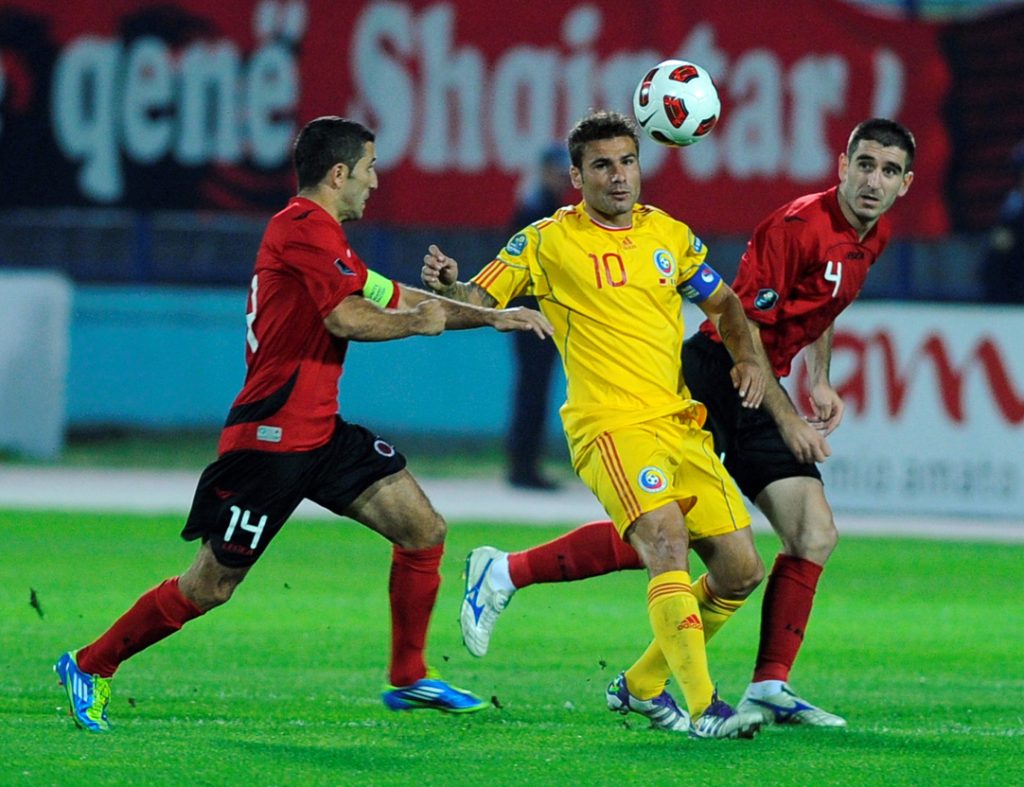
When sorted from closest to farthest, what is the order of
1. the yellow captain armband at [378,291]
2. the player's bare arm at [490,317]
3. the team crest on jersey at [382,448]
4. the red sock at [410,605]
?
the player's bare arm at [490,317] → the yellow captain armband at [378,291] → the team crest on jersey at [382,448] → the red sock at [410,605]

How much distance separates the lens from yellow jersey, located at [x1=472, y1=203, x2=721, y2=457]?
658cm

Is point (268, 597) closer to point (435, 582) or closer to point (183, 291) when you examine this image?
point (435, 582)

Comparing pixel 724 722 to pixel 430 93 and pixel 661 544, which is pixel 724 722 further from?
pixel 430 93

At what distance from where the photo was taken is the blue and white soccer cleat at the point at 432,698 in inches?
271

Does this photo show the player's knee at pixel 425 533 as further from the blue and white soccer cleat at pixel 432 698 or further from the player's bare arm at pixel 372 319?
the player's bare arm at pixel 372 319

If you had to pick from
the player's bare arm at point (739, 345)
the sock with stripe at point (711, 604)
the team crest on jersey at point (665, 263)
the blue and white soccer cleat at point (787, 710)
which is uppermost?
the team crest on jersey at point (665, 263)

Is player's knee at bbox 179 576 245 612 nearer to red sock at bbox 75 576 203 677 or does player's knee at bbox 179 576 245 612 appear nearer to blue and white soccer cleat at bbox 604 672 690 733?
red sock at bbox 75 576 203 677

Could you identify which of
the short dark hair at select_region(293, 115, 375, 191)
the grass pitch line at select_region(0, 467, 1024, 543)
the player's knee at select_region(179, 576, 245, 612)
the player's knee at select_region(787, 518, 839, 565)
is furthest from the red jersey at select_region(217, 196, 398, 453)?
the grass pitch line at select_region(0, 467, 1024, 543)

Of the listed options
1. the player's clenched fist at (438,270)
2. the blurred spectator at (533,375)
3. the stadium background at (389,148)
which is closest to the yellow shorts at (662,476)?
the player's clenched fist at (438,270)

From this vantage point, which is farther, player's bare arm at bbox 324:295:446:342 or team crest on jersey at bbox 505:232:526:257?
team crest on jersey at bbox 505:232:526:257

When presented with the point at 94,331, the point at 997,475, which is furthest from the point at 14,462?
the point at 997,475

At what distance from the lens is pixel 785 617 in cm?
685

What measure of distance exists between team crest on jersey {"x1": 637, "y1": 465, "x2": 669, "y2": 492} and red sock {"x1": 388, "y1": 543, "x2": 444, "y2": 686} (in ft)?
2.79

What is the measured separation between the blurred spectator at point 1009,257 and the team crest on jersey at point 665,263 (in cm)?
933
